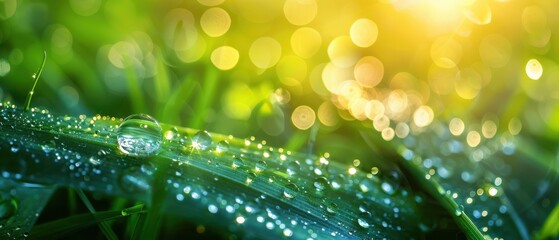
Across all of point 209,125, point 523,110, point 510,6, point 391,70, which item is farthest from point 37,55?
point 510,6

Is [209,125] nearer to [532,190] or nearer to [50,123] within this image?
[50,123]

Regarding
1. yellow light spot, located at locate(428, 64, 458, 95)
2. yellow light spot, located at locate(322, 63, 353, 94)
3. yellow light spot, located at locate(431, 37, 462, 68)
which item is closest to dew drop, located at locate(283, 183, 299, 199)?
yellow light spot, located at locate(322, 63, 353, 94)

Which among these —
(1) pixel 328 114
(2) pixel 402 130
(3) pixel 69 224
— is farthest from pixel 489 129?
(3) pixel 69 224

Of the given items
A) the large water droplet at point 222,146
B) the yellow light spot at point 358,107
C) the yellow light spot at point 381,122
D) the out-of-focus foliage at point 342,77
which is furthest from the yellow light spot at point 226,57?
the large water droplet at point 222,146

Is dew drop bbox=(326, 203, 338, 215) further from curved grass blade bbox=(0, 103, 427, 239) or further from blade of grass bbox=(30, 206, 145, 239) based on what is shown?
blade of grass bbox=(30, 206, 145, 239)

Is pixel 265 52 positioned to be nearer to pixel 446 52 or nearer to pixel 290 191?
pixel 446 52
